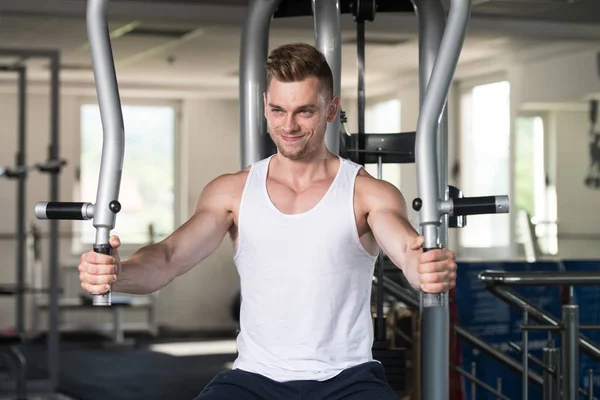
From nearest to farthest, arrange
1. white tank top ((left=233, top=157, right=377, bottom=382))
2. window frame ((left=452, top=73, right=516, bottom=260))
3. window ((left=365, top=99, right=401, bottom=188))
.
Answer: white tank top ((left=233, top=157, right=377, bottom=382)) → window frame ((left=452, top=73, right=516, bottom=260)) → window ((left=365, top=99, right=401, bottom=188))

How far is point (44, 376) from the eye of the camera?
6.09 metres

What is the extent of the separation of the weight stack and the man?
60 centimetres

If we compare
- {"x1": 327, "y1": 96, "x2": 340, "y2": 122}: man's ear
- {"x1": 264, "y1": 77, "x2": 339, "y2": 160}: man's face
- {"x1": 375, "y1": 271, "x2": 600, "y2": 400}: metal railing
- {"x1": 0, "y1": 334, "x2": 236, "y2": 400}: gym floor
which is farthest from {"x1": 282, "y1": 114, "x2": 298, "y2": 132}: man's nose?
{"x1": 0, "y1": 334, "x2": 236, "y2": 400}: gym floor

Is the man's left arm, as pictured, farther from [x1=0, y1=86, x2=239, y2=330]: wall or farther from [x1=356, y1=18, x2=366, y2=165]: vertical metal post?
[x1=0, y1=86, x2=239, y2=330]: wall

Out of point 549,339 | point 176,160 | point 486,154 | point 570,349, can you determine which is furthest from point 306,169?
point 176,160

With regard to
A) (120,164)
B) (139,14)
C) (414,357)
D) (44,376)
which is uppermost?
(139,14)

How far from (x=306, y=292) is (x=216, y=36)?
15.1ft

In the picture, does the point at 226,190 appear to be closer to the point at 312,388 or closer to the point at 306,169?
the point at 306,169

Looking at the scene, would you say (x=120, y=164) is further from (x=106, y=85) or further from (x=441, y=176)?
(x=441, y=176)

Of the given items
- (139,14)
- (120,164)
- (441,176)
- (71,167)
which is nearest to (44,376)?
(139,14)

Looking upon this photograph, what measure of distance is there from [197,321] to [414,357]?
603 centimetres

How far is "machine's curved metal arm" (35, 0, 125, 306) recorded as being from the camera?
5.11ft

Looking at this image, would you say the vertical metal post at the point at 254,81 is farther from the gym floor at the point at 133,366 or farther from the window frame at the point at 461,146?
the window frame at the point at 461,146

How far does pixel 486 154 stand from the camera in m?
7.22
